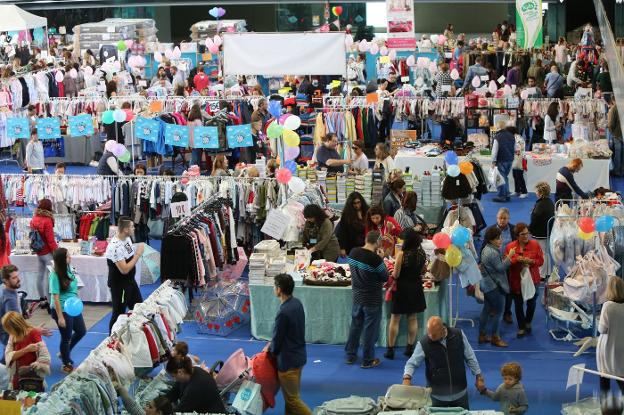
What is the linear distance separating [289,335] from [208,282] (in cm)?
315

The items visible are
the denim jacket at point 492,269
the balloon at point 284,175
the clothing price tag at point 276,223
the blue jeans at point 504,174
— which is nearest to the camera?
the denim jacket at point 492,269

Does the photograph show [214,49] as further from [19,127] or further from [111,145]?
[111,145]

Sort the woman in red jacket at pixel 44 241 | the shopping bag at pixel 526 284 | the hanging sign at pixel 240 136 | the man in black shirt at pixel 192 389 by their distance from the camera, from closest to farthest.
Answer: the man in black shirt at pixel 192 389 < the shopping bag at pixel 526 284 < the woman in red jacket at pixel 44 241 < the hanging sign at pixel 240 136

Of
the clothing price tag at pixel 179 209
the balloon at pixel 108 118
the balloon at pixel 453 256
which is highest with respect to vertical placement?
the balloon at pixel 108 118

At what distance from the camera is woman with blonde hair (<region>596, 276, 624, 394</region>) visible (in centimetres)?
909

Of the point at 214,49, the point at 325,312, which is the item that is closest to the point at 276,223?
the point at 325,312

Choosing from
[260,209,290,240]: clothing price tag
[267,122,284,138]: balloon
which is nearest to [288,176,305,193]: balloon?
[260,209,290,240]: clothing price tag

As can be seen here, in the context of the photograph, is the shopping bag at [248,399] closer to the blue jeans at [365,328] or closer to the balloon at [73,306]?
the balloon at [73,306]

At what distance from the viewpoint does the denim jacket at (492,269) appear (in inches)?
437

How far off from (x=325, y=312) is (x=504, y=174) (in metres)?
6.46

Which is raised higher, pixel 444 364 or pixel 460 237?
pixel 460 237

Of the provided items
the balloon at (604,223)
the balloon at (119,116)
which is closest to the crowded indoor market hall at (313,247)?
the balloon at (604,223)

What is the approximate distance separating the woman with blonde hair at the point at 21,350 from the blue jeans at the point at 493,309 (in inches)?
178

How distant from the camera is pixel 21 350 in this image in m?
8.95
